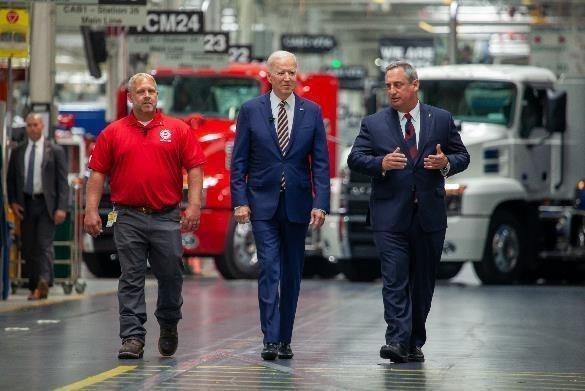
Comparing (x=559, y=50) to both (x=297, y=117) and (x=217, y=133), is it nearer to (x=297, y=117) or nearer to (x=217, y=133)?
(x=217, y=133)

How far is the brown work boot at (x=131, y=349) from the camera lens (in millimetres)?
12023

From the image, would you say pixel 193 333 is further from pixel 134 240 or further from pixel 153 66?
pixel 153 66

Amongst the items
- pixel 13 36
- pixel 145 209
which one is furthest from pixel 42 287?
pixel 145 209

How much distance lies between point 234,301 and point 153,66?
512 inches

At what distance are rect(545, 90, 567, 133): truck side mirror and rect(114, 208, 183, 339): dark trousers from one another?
11.8 metres

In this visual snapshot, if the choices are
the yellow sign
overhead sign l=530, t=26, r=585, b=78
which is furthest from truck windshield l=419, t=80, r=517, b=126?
the yellow sign

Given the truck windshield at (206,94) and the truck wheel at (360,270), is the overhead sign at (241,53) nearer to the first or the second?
the truck windshield at (206,94)

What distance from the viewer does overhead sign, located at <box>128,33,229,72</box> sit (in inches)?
1145

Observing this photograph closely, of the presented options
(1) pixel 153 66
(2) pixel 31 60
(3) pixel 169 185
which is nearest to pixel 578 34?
Result: (1) pixel 153 66

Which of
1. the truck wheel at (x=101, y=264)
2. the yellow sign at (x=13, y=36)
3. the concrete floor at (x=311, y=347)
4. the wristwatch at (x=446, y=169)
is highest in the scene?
the yellow sign at (x=13, y=36)

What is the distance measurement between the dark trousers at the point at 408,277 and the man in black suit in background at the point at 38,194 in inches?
322

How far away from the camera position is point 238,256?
25.1 m

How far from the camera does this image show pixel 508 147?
77.8 ft

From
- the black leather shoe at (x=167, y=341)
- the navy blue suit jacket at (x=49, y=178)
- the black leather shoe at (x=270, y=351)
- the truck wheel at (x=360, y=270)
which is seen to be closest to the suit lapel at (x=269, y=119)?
the black leather shoe at (x=270, y=351)
